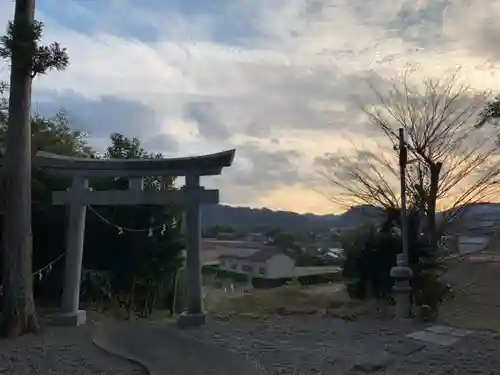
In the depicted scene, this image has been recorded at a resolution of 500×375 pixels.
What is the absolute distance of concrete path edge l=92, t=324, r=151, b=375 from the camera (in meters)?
4.84

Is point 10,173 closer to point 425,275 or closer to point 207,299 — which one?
point 207,299

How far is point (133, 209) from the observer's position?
355 inches

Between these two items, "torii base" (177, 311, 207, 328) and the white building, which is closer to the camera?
"torii base" (177, 311, 207, 328)

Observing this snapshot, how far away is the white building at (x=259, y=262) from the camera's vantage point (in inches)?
422

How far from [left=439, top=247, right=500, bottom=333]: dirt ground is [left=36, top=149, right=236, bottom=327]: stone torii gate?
4.12 m

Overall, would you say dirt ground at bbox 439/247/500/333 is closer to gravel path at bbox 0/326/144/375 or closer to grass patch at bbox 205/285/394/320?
grass patch at bbox 205/285/394/320

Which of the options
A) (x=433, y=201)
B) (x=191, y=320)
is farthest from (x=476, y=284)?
(x=191, y=320)

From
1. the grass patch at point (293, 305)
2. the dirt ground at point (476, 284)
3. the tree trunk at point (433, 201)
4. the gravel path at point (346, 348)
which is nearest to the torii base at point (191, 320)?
the gravel path at point (346, 348)

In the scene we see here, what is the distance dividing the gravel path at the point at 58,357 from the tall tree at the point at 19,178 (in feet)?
1.15

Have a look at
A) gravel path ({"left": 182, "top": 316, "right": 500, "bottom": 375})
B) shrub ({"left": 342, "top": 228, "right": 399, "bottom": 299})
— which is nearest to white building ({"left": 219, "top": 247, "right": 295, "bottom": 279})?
shrub ({"left": 342, "top": 228, "right": 399, "bottom": 299})

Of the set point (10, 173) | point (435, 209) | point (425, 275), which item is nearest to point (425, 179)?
point (435, 209)

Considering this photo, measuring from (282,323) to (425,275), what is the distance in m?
2.58

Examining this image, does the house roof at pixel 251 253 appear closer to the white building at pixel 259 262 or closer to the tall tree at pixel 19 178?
the white building at pixel 259 262

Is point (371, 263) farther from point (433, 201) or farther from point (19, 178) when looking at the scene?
point (19, 178)
